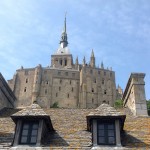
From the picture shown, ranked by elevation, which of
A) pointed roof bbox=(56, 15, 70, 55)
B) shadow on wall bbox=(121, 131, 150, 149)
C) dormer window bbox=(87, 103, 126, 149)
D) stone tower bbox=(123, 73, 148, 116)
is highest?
pointed roof bbox=(56, 15, 70, 55)

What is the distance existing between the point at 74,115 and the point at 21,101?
10851cm

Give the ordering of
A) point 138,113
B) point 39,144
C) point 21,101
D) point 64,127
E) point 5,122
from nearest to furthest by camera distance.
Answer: point 39,144 → point 64,127 → point 5,122 → point 138,113 → point 21,101

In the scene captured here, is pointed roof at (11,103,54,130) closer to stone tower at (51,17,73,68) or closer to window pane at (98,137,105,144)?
window pane at (98,137,105,144)

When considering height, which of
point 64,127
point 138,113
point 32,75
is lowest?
point 64,127

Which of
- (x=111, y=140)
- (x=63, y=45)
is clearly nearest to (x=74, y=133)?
(x=111, y=140)

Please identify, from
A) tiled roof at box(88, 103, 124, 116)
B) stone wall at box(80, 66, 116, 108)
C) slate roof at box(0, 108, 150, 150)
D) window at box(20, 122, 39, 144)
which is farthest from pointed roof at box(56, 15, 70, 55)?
window at box(20, 122, 39, 144)

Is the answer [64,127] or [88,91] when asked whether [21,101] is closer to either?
[88,91]

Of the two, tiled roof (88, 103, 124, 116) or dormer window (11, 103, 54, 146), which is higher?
tiled roof (88, 103, 124, 116)

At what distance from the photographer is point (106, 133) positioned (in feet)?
37.0

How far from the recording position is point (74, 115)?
588 inches

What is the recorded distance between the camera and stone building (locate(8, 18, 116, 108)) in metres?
121

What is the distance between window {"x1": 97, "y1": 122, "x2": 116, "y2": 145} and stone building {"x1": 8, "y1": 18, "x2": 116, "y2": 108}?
4164 inches

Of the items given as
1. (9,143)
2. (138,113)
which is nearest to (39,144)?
(9,143)

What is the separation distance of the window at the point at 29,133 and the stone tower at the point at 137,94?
6263 mm
